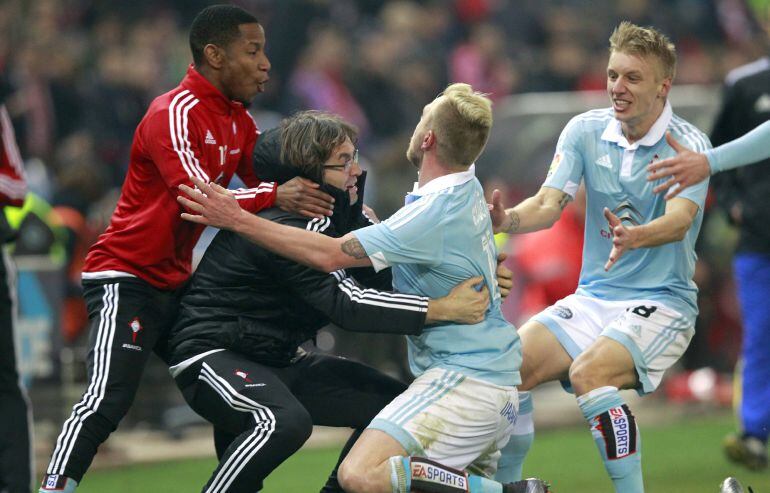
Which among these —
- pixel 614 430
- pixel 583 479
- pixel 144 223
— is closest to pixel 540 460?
pixel 583 479

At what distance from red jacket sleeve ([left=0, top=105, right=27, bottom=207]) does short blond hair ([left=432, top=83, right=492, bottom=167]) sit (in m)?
2.26

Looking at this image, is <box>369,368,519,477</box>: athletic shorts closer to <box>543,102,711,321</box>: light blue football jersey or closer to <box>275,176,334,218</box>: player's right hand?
<box>275,176,334,218</box>: player's right hand

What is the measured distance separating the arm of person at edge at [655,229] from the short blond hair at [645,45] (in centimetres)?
65

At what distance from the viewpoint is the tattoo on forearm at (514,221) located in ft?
19.7

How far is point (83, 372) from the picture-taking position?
30.9ft

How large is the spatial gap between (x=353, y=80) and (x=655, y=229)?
325 inches

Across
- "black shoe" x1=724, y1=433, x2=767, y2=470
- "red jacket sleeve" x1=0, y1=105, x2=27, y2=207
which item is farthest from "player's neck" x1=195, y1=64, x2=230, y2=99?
"black shoe" x1=724, y1=433, x2=767, y2=470

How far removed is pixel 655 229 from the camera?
5.56 meters

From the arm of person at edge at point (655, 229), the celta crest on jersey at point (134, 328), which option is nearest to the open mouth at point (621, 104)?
the arm of person at edge at point (655, 229)

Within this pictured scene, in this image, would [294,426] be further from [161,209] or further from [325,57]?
[325,57]

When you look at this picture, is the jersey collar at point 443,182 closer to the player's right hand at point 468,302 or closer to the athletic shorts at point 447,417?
the player's right hand at point 468,302

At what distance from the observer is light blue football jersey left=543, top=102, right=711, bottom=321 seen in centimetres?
600

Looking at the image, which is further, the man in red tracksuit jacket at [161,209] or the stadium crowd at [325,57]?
the stadium crowd at [325,57]

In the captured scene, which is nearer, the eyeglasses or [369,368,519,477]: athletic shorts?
[369,368,519,477]: athletic shorts
